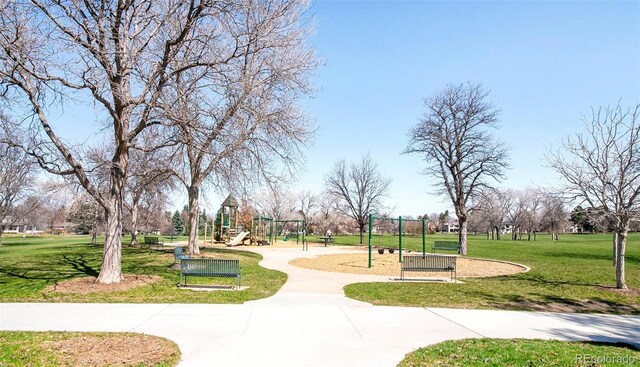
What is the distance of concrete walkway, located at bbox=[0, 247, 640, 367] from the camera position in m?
5.50

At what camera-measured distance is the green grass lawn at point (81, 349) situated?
16.2 ft

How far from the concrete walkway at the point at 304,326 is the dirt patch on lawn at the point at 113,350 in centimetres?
30

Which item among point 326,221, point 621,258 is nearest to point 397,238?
point 326,221

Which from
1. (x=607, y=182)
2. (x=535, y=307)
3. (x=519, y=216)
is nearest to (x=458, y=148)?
(x=607, y=182)

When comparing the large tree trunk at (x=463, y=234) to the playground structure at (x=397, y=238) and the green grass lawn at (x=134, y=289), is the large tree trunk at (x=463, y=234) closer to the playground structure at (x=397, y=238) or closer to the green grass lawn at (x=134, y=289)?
the playground structure at (x=397, y=238)

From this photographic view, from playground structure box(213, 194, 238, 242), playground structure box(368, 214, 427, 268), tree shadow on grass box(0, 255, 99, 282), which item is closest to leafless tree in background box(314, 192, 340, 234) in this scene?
playground structure box(368, 214, 427, 268)

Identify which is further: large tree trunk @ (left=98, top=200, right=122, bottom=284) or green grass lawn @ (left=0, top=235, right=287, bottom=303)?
large tree trunk @ (left=98, top=200, right=122, bottom=284)

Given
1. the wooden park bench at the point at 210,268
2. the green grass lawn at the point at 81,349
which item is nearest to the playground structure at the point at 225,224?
the wooden park bench at the point at 210,268

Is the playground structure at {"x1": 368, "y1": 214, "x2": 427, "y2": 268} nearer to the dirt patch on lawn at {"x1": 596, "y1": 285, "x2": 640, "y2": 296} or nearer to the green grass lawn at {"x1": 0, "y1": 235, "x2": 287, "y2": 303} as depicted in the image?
the green grass lawn at {"x1": 0, "y1": 235, "x2": 287, "y2": 303}

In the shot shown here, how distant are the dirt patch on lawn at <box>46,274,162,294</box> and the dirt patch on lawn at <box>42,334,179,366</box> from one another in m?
4.79

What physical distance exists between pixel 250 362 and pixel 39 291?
798 centimetres

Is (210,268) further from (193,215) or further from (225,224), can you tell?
(225,224)

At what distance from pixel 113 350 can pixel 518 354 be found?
223 inches

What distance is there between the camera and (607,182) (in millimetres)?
12477
